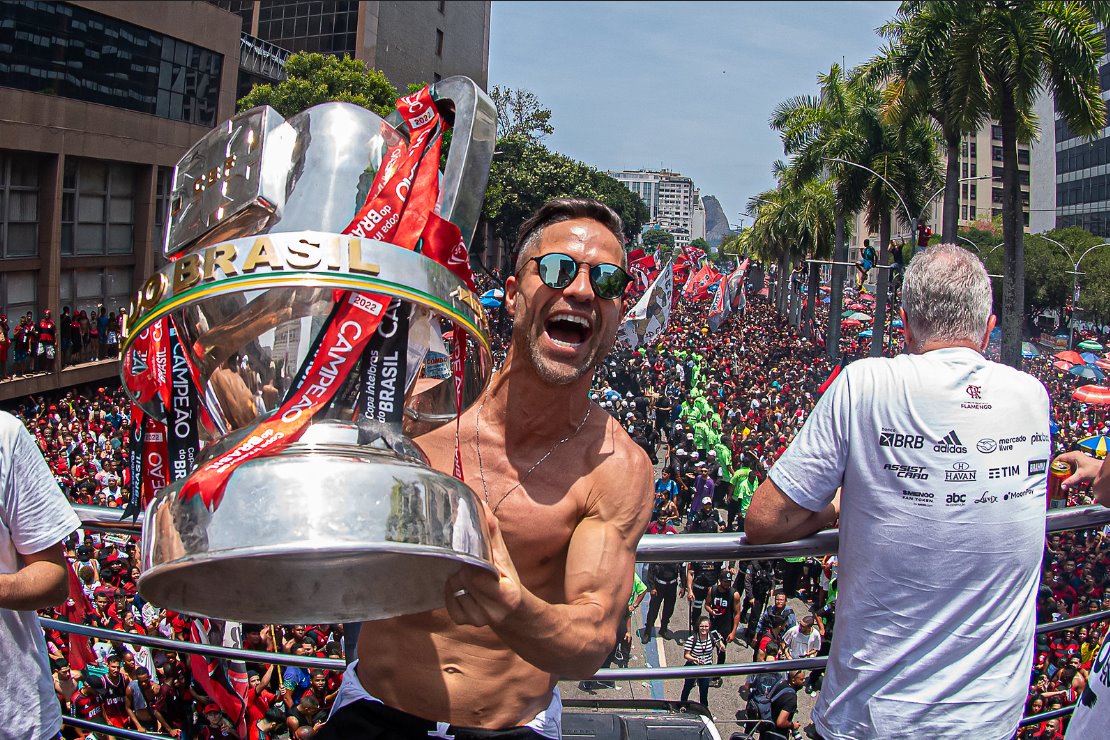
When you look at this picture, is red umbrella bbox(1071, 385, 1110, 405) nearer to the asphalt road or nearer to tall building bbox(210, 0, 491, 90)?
the asphalt road

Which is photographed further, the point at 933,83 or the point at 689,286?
the point at 689,286

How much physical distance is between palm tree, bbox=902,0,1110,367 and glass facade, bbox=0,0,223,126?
21356 mm

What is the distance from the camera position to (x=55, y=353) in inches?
960

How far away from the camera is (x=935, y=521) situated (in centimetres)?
215

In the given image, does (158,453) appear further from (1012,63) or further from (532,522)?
(1012,63)

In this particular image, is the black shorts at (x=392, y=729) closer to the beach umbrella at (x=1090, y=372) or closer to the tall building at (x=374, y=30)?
the beach umbrella at (x=1090, y=372)

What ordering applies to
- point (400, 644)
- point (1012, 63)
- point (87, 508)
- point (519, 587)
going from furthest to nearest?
point (1012, 63), point (87, 508), point (400, 644), point (519, 587)

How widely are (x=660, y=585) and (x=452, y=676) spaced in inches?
326

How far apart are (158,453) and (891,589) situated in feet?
5.41

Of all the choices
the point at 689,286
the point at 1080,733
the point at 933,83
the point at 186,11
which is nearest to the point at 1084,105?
the point at 933,83

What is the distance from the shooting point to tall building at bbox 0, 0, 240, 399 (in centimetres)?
2355

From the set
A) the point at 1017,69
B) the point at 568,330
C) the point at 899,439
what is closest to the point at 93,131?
the point at 1017,69

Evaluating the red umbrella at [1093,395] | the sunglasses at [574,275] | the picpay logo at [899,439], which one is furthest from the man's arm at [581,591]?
the red umbrella at [1093,395]

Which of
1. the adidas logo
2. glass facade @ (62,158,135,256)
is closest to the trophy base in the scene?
the adidas logo
